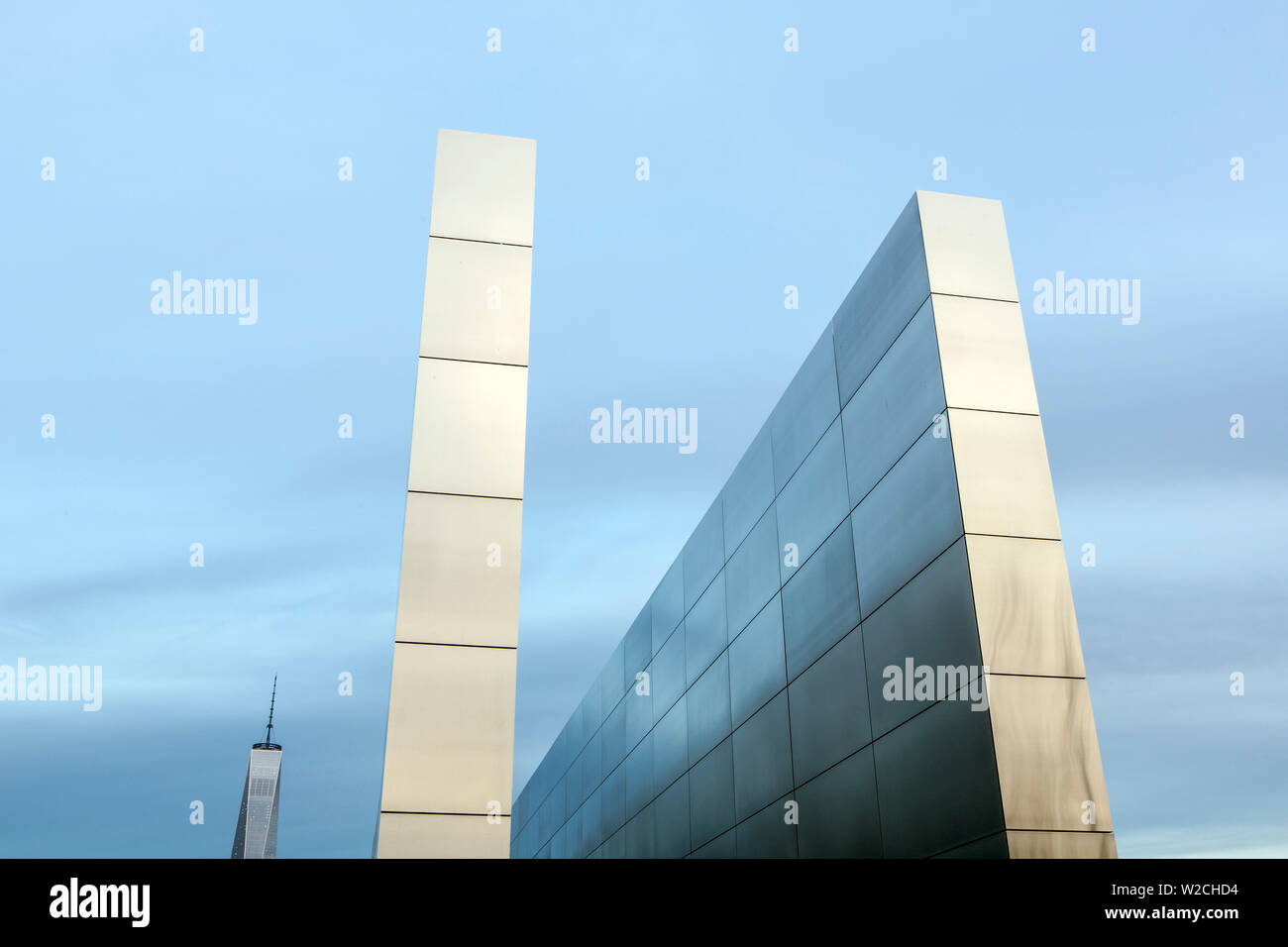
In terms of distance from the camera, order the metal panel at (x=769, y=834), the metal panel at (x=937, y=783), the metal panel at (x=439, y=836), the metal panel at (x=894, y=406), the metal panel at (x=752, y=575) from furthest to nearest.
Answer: the metal panel at (x=752, y=575), the metal panel at (x=769, y=834), the metal panel at (x=894, y=406), the metal panel at (x=937, y=783), the metal panel at (x=439, y=836)

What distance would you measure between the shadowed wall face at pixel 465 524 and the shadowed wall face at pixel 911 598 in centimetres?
470

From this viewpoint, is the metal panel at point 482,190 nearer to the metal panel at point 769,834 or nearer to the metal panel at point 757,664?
the metal panel at point 757,664

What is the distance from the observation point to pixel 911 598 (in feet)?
39.5

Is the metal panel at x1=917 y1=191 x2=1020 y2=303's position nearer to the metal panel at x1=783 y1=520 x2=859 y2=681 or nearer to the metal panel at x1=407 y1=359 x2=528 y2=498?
the metal panel at x1=783 y1=520 x2=859 y2=681

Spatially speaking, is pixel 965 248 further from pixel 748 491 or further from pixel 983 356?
pixel 748 491

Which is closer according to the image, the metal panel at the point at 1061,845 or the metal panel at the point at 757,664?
the metal panel at the point at 1061,845

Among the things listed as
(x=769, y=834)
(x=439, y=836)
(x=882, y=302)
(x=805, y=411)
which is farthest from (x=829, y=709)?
(x=439, y=836)

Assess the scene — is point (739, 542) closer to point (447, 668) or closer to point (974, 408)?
point (974, 408)

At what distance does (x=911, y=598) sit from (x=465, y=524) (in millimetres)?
5295

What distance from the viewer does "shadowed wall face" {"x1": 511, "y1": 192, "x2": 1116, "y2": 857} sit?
10.4 metres

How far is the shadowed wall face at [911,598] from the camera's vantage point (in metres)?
10.4

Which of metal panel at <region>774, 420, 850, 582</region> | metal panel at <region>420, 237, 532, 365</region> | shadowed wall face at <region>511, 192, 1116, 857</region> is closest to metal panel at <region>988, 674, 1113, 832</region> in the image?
shadowed wall face at <region>511, 192, 1116, 857</region>

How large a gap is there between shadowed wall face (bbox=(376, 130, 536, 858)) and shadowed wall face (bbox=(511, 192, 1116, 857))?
4.70 m

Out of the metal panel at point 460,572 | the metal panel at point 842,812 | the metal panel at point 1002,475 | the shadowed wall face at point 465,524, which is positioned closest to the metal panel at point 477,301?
the shadowed wall face at point 465,524
